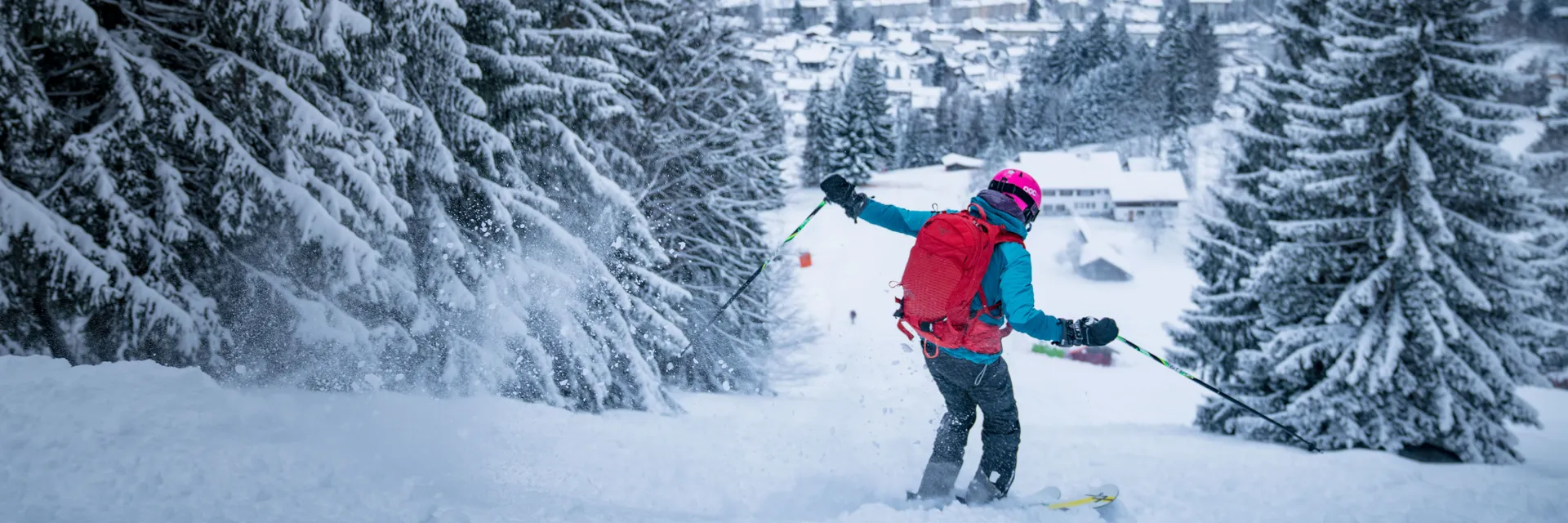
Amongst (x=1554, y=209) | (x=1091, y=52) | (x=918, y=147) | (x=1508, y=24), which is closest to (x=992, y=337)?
(x=1554, y=209)

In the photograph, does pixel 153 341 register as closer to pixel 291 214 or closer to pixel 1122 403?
pixel 291 214

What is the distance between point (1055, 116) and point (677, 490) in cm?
10325

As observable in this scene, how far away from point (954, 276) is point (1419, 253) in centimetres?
1085

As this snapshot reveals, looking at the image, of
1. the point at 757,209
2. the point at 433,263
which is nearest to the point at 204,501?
the point at 433,263

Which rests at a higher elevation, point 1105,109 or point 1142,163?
point 1105,109

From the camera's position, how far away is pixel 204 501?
11.8 feet

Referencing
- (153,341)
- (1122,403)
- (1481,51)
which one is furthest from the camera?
(1122,403)

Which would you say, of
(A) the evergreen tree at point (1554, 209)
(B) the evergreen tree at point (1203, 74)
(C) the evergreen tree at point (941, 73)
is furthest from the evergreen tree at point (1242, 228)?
(C) the evergreen tree at point (941, 73)

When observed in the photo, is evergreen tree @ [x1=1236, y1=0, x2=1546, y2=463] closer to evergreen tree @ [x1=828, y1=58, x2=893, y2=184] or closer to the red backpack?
the red backpack

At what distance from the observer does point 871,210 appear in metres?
5.21

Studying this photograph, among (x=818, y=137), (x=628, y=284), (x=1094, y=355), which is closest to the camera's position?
(x=628, y=284)

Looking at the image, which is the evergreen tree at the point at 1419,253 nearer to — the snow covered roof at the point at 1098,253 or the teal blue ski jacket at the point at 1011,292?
the teal blue ski jacket at the point at 1011,292

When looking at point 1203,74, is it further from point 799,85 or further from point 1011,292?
point 1011,292

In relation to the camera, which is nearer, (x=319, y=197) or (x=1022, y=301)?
(x=1022, y=301)
